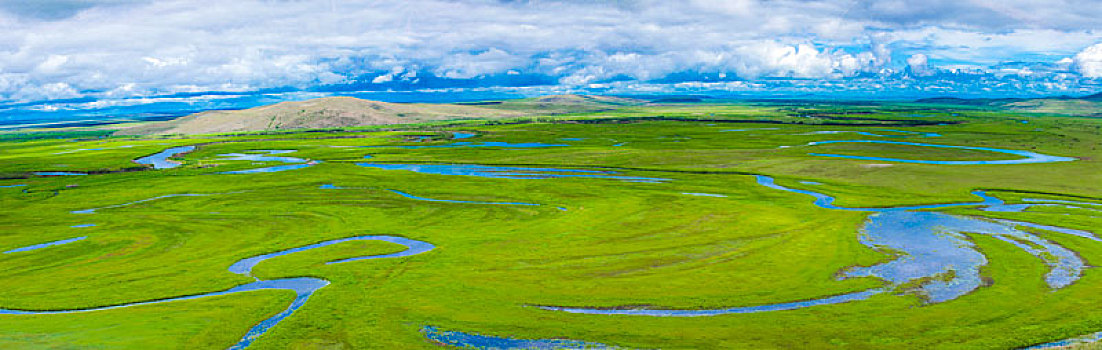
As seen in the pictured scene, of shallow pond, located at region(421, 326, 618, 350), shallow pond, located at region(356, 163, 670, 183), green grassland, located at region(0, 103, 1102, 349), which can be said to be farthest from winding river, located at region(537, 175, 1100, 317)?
shallow pond, located at region(356, 163, 670, 183)

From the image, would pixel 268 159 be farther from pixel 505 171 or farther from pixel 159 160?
pixel 505 171

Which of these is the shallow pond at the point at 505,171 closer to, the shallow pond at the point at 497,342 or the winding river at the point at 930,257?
the winding river at the point at 930,257

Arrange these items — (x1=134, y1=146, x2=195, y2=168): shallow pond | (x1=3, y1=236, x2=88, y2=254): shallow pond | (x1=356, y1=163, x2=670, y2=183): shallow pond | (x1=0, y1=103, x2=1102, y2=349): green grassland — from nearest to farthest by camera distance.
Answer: (x1=0, y1=103, x2=1102, y2=349): green grassland
(x1=3, y1=236, x2=88, y2=254): shallow pond
(x1=356, y1=163, x2=670, y2=183): shallow pond
(x1=134, y1=146, x2=195, y2=168): shallow pond

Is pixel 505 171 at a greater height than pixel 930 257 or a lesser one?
lesser

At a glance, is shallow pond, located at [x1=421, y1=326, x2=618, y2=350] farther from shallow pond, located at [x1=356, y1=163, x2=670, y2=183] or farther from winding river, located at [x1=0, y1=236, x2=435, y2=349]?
shallow pond, located at [x1=356, y1=163, x2=670, y2=183]

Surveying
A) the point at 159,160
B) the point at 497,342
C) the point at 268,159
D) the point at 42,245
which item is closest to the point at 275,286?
the point at 497,342

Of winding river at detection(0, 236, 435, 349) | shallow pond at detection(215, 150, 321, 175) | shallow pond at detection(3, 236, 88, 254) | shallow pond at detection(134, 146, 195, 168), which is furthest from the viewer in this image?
shallow pond at detection(134, 146, 195, 168)

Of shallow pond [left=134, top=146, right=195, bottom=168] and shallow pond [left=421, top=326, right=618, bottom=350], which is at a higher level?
shallow pond [left=421, top=326, right=618, bottom=350]

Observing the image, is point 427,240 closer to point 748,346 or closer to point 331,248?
point 331,248

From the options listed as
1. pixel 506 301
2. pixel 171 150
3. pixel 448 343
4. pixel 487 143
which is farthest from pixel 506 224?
pixel 171 150
